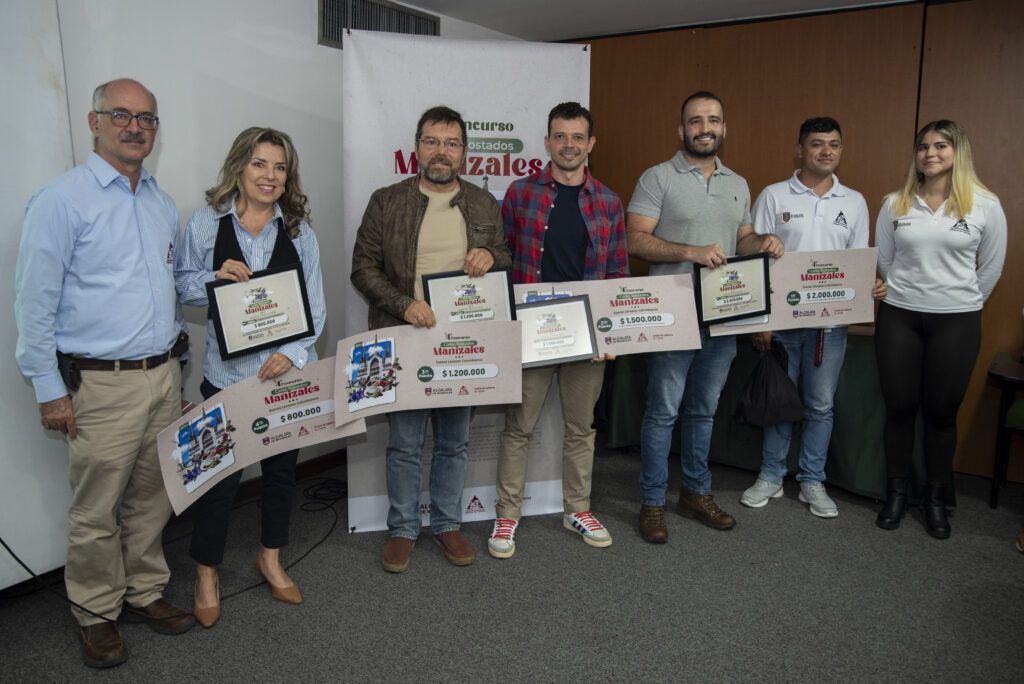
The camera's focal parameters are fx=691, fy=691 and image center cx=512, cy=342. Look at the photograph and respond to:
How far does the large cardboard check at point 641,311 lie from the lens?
2.75 metres

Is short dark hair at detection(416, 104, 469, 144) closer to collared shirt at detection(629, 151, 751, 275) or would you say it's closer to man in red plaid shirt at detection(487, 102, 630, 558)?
man in red plaid shirt at detection(487, 102, 630, 558)

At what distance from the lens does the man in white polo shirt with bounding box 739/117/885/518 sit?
3.10 metres

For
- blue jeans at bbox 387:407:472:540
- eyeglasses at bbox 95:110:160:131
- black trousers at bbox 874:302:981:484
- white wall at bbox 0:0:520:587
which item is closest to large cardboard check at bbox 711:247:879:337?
black trousers at bbox 874:302:981:484

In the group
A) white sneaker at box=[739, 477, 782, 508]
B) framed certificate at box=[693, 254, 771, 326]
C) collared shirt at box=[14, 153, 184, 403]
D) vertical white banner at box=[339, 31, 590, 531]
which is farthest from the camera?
white sneaker at box=[739, 477, 782, 508]

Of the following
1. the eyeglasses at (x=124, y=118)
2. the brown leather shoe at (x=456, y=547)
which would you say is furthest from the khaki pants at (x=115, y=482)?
the brown leather shoe at (x=456, y=547)

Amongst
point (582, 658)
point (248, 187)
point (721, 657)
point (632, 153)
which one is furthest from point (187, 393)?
point (632, 153)

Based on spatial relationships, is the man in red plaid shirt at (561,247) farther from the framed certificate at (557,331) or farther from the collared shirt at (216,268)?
the collared shirt at (216,268)

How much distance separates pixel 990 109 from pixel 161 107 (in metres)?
4.29

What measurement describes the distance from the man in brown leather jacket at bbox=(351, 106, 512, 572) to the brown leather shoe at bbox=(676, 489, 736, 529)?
113 cm

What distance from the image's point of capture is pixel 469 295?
254cm

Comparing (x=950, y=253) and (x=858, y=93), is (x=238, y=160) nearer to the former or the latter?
(x=950, y=253)

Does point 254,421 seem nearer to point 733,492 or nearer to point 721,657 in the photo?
point 721,657

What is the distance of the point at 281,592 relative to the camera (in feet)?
8.33

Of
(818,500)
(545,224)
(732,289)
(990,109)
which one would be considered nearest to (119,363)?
(545,224)
